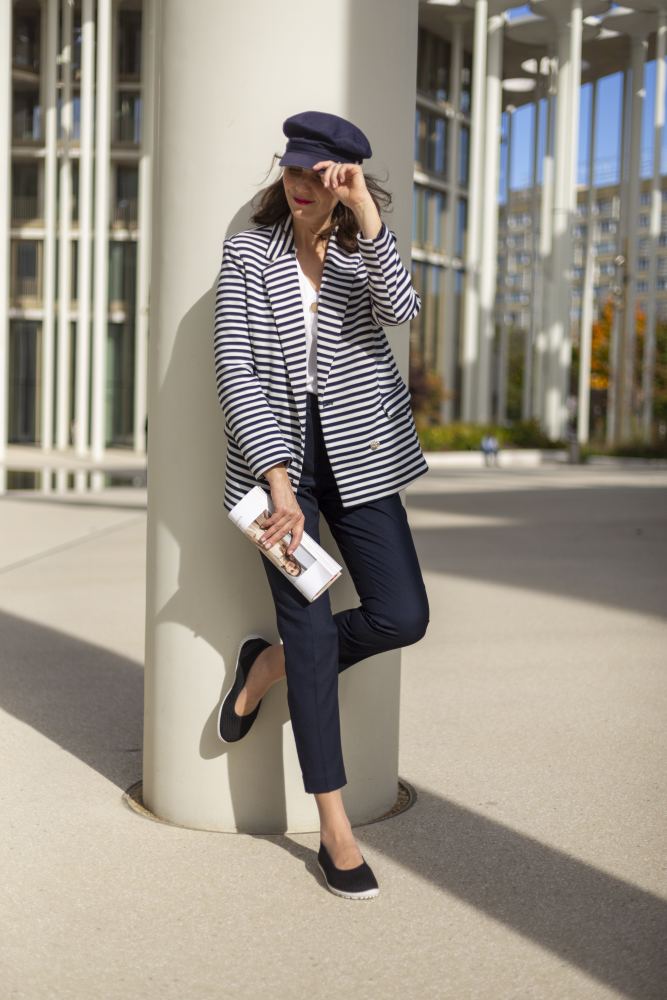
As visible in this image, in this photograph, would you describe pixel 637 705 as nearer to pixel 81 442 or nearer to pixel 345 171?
pixel 345 171

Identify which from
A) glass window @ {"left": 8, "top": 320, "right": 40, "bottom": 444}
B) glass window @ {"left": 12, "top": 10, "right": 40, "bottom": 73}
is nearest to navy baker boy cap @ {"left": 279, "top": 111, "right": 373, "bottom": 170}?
glass window @ {"left": 8, "top": 320, "right": 40, "bottom": 444}

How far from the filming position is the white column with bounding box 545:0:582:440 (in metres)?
40.2

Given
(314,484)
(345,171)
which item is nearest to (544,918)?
(314,484)

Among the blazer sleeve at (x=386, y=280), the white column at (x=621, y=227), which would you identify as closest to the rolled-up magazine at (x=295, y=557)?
the blazer sleeve at (x=386, y=280)

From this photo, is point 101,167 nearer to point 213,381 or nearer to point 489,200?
point 489,200

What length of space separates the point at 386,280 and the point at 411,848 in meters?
1.63

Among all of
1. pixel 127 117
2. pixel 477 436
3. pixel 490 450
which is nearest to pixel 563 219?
pixel 477 436

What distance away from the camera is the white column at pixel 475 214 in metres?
39.0

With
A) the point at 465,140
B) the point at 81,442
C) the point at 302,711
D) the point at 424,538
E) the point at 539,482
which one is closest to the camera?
the point at 302,711

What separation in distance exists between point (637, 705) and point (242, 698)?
248 centimetres

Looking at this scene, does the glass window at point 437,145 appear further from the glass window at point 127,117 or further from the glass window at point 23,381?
the glass window at point 23,381

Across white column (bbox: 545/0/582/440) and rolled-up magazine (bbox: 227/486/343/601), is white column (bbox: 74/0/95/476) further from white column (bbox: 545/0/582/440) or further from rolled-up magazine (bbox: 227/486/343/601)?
rolled-up magazine (bbox: 227/486/343/601)

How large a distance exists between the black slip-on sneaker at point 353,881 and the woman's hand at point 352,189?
1.63 meters

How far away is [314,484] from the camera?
334 cm
